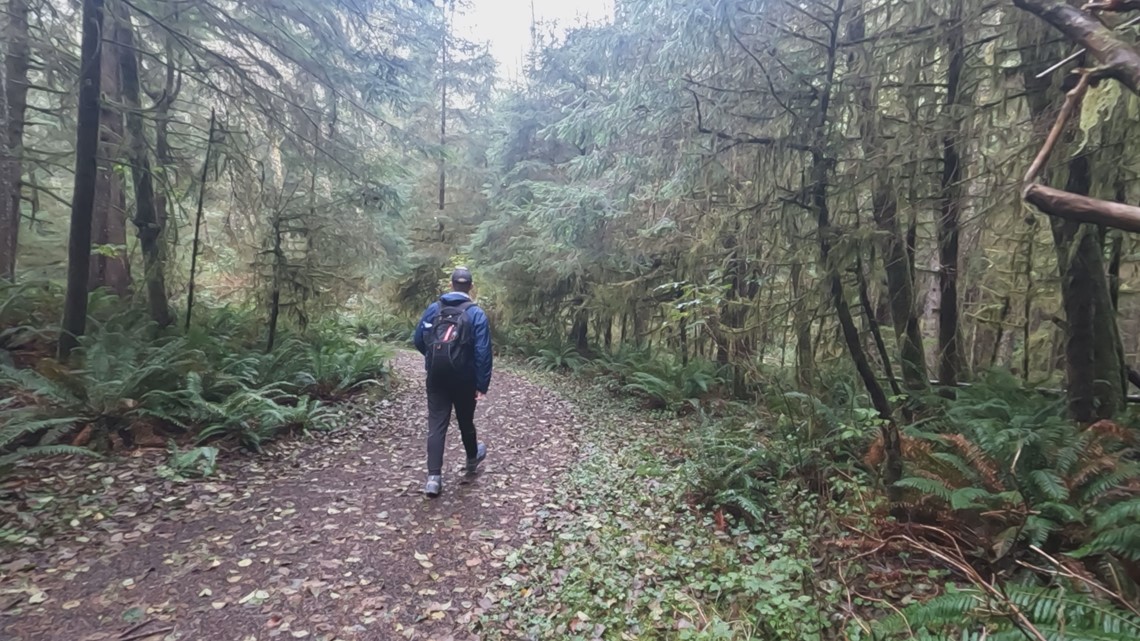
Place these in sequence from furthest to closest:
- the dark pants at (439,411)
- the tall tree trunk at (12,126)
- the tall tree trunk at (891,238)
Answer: the tall tree trunk at (12,126) < the dark pants at (439,411) < the tall tree trunk at (891,238)

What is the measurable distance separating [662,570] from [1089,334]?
5.22m

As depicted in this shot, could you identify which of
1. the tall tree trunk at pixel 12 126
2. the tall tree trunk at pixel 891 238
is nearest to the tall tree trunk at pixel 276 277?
the tall tree trunk at pixel 12 126

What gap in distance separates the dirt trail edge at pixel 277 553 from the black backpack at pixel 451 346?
125 cm

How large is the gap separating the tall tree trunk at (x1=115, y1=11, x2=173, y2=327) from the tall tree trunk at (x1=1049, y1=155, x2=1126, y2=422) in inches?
431

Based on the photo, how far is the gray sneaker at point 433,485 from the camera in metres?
5.33

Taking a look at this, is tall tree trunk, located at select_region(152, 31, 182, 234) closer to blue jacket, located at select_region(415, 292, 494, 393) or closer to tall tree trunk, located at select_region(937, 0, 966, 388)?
blue jacket, located at select_region(415, 292, 494, 393)

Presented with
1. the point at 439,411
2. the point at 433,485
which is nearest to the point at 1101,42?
the point at 439,411

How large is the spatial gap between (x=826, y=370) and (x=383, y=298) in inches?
639

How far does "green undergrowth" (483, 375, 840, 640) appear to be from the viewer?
3410 millimetres

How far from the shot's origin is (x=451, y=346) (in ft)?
17.3

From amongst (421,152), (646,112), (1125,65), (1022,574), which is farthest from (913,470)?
(421,152)

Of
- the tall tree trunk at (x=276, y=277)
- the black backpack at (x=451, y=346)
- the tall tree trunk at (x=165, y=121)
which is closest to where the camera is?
the black backpack at (x=451, y=346)

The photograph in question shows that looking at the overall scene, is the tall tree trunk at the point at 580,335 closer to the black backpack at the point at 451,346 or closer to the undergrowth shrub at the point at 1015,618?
the black backpack at the point at 451,346

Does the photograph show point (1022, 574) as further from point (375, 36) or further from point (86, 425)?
point (375, 36)
